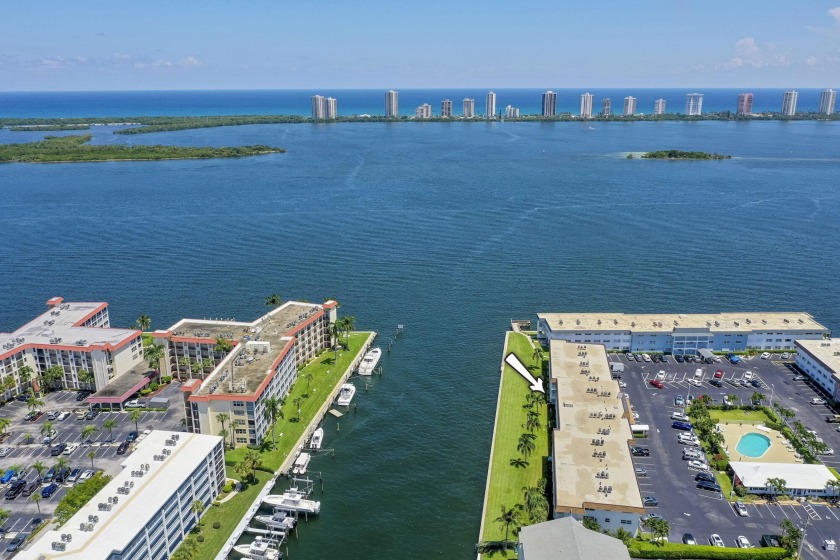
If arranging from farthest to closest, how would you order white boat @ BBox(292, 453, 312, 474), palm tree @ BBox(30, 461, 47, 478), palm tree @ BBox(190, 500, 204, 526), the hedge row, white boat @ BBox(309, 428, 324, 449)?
white boat @ BBox(309, 428, 324, 449) < white boat @ BBox(292, 453, 312, 474) < palm tree @ BBox(30, 461, 47, 478) < palm tree @ BBox(190, 500, 204, 526) < the hedge row

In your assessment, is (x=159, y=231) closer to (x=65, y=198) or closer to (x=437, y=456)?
(x=65, y=198)

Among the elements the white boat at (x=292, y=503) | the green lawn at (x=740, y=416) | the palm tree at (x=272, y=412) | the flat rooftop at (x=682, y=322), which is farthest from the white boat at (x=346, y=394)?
the green lawn at (x=740, y=416)

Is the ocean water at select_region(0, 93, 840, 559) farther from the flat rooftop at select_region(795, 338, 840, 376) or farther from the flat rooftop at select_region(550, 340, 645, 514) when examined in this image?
the flat rooftop at select_region(795, 338, 840, 376)

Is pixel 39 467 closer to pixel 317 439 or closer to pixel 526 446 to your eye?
pixel 317 439

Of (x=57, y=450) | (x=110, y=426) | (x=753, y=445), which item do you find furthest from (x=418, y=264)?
(x=57, y=450)

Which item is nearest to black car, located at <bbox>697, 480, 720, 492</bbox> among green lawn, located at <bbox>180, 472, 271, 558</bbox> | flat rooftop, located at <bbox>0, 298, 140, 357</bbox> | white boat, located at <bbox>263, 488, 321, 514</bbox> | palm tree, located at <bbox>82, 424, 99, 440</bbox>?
white boat, located at <bbox>263, 488, 321, 514</bbox>

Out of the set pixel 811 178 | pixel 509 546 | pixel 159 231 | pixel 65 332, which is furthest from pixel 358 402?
pixel 811 178
